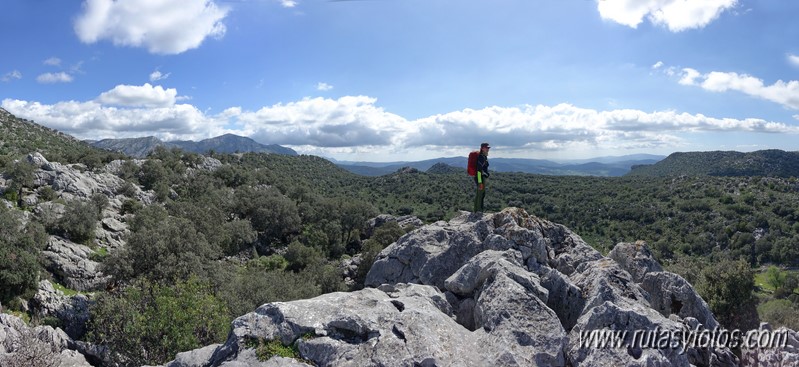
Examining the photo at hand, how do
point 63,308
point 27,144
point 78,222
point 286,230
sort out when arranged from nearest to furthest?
1. point 63,308
2. point 78,222
3. point 286,230
4. point 27,144

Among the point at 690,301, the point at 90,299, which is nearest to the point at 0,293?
the point at 90,299

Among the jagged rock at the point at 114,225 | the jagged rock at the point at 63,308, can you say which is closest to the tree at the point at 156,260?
the jagged rock at the point at 63,308

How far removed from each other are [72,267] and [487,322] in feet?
133

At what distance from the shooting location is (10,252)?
104 ft

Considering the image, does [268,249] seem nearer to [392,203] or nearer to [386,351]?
[392,203]

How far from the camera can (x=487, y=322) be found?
11.5m

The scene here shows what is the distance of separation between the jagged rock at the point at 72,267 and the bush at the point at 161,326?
614 inches

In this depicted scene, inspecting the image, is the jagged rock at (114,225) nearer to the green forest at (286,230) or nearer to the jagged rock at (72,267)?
the green forest at (286,230)

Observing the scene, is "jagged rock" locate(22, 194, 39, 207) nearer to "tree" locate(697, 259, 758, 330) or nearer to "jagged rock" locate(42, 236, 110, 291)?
"jagged rock" locate(42, 236, 110, 291)

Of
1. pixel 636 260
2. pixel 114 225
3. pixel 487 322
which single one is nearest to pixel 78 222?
pixel 114 225

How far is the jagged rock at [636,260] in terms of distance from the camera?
17453mm

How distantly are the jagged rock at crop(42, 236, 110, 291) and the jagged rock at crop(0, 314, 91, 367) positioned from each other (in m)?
11.8

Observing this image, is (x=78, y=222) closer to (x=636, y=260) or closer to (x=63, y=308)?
(x=63, y=308)

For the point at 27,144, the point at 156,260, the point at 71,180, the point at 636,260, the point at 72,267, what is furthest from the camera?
the point at 27,144
